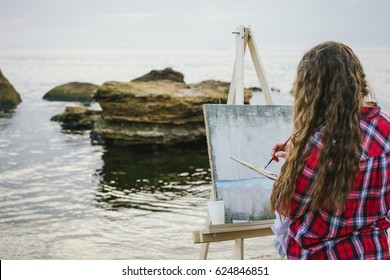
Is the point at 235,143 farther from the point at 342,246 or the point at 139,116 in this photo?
the point at 139,116

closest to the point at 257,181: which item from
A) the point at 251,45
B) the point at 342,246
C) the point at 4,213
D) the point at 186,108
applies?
the point at 251,45

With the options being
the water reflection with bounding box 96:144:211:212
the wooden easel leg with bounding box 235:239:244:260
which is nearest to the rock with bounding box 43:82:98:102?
the water reflection with bounding box 96:144:211:212

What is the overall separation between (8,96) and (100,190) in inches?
221

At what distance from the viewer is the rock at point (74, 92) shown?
1448 centimetres

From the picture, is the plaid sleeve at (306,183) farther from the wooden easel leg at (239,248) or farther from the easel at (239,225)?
the wooden easel leg at (239,248)

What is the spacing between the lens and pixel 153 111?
9.20 metres

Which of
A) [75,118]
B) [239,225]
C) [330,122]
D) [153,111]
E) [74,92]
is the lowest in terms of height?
[75,118]

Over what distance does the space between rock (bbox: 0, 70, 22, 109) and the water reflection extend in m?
3.07

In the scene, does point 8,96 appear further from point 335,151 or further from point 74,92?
point 335,151

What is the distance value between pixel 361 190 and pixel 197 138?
25.7 feet

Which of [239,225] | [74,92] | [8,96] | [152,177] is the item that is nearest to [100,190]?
[152,177]

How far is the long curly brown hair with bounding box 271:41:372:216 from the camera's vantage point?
5.74 feet

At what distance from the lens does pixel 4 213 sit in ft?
18.9

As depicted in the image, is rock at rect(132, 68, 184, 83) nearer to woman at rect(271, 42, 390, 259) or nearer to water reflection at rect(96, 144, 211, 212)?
water reflection at rect(96, 144, 211, 212)
